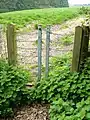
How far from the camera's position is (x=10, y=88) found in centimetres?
473

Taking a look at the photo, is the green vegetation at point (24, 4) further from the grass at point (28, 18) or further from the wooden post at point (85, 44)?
the wooden post at point (85, 44)

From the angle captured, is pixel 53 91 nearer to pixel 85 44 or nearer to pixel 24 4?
pixel 85 44

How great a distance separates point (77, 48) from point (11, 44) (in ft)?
4.76

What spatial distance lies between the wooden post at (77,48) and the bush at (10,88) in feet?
3.42

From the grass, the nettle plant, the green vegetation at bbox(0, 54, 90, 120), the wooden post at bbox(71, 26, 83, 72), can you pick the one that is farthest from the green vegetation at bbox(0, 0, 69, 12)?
the wooden post at bbox(71, 26, 83, 72)

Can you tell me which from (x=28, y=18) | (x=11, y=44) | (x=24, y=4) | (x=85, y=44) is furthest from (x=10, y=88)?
(x=24, y=4)

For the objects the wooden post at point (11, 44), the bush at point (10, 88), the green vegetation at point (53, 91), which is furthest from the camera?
the wooden post at point (11, 44)

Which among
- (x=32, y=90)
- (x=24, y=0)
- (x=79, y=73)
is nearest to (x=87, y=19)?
(x=79, y=73)

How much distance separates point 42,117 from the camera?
453 centimetres

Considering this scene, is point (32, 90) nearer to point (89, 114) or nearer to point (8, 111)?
point (8, 111)

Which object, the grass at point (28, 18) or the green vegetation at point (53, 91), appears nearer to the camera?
the green vegetation at point (53, 91)

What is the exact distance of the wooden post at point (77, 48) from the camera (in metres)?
4.45

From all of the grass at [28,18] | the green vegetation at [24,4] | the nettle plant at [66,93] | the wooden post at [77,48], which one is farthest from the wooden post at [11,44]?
the green vegetation at [24,4]

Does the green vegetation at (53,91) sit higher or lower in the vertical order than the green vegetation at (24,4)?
lower
